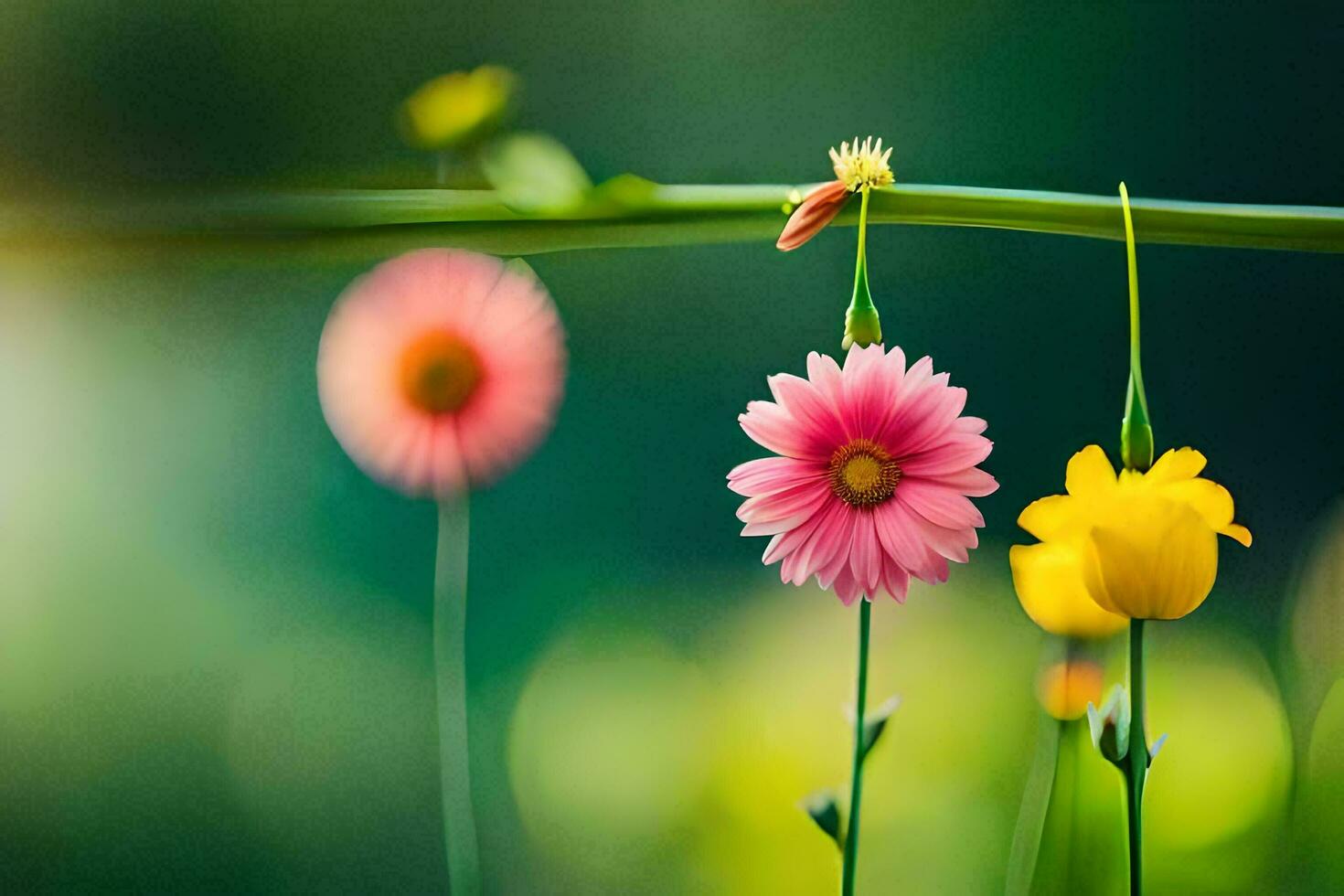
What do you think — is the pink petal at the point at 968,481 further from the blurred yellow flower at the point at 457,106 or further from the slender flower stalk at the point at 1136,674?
the blurred yellow flower at the point at 457,106

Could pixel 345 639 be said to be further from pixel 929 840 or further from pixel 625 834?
pixel 929 840

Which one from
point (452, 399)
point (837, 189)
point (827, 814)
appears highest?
point (837, 189)

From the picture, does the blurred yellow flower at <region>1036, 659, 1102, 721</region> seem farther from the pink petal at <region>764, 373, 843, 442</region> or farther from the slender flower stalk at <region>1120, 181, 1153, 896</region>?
the pink petal at <region>764, 373, 843, 442</region>

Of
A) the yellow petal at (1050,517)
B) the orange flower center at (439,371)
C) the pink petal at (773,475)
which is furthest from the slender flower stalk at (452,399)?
the yellow petal at (1050,517)

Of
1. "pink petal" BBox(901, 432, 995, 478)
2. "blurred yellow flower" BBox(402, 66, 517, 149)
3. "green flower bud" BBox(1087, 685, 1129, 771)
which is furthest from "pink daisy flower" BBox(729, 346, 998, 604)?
"blurred yellow flower" BBox(402, 66, 517, 149)

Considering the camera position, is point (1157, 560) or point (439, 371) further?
point (439, 371)

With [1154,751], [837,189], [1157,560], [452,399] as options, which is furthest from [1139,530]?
[452,399]

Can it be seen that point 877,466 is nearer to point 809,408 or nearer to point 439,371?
point 809,408
